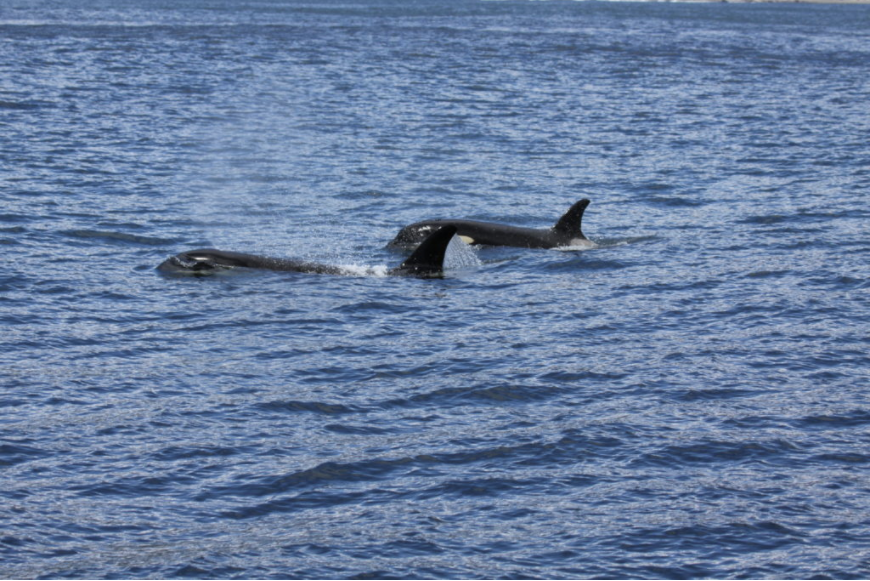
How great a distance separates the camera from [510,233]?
24297mm

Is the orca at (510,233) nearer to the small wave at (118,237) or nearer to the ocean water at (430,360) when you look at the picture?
the ocean water at (430,360)

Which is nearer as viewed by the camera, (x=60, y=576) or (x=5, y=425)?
(x=60, y=576)

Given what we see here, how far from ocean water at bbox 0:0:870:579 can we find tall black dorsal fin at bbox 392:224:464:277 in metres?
0.46

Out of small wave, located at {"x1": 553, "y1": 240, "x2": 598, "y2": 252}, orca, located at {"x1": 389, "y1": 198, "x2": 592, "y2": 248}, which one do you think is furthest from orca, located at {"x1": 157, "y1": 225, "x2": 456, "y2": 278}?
small wave, located at {"x1": 553, "y1": 240, "x2": 598, "y2": 252}

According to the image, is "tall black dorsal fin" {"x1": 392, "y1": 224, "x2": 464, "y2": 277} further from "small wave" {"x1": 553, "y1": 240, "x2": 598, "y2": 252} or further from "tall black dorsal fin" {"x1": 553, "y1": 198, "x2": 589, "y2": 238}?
"tall black dorsal fin" {"x1": 553, "y1": 198, "x2": 589, "y2": 238}

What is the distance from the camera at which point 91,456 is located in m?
13.0

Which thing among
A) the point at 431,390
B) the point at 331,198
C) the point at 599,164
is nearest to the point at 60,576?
the point at 431,390

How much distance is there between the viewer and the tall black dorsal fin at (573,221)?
2392cm

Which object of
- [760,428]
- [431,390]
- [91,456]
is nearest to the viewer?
[91,456]

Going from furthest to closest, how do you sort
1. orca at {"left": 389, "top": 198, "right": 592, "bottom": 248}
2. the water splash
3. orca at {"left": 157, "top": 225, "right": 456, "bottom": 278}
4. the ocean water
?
orca at {"left": 389, "top": 198, "right": 592, "bottom": 248} → the water splash → orca at {"left": 157, "top": 225, "right": 456, "bottom": 278} → the ocean water

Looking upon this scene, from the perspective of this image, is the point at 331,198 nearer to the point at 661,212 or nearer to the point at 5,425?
the point at 661,212

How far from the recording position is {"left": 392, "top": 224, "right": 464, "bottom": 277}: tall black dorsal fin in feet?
70.0

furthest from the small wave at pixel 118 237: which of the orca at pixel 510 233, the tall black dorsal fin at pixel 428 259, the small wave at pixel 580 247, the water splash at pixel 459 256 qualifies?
the small wave at pixel 580 247

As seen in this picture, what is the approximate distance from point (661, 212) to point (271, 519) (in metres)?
18.6
